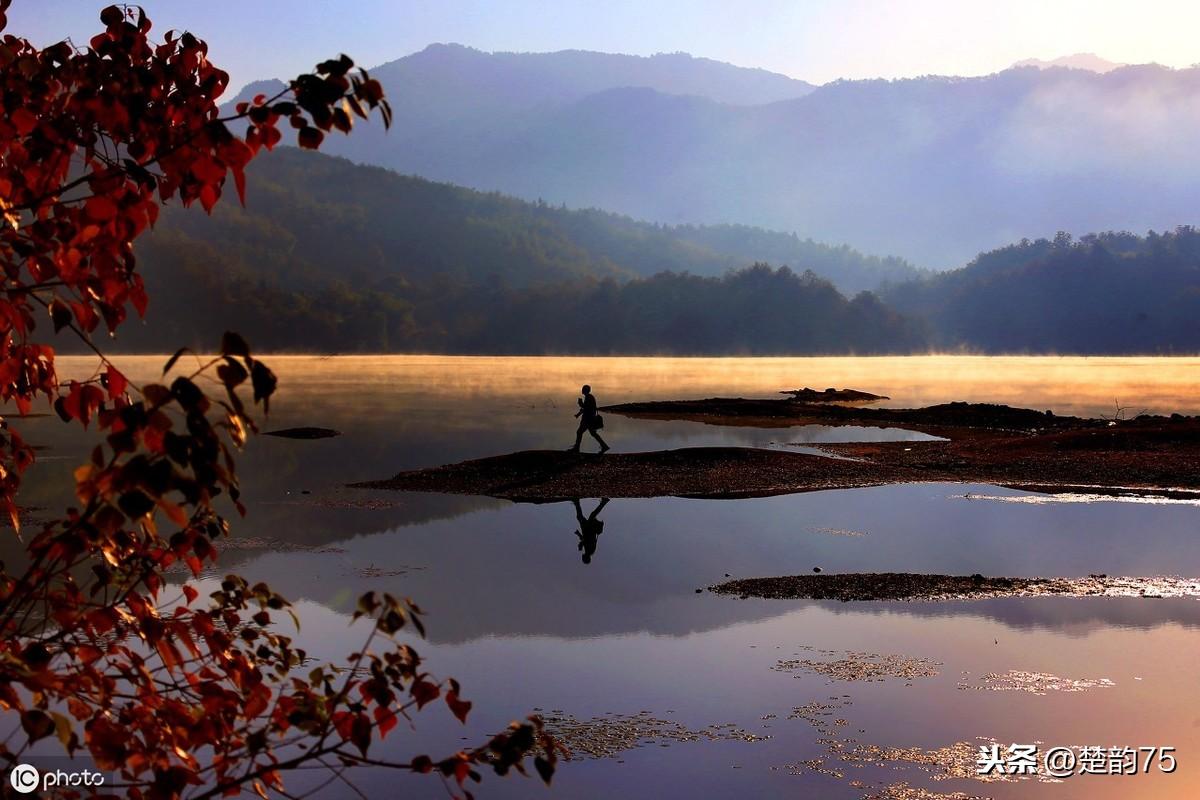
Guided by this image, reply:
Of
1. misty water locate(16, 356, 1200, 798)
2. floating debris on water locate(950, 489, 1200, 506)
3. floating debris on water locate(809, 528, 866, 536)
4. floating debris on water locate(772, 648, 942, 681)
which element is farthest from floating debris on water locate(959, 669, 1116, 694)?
floating debris on water locate(950, 489, 1200, 506)

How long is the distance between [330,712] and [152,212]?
284cm

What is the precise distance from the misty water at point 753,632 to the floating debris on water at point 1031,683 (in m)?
0.06

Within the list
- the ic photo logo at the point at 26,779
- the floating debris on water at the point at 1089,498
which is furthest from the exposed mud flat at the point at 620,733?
the floating debris on water at the point at 1089,498

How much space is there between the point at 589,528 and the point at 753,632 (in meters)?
13.5

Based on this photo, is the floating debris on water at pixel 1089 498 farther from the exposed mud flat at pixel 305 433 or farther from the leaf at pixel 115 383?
the exposed mud flat at pixel 305 433

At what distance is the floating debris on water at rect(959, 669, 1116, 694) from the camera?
55.2ft

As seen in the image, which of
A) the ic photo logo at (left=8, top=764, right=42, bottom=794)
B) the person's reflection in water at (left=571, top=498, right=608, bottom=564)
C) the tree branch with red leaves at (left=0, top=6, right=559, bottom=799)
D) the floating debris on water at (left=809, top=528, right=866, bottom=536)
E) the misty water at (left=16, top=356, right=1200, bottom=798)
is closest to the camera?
the tree branch with red leaves at (left=0, top=6, right=559, bottom=799)

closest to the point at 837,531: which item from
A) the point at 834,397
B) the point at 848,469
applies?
the point at 848,469

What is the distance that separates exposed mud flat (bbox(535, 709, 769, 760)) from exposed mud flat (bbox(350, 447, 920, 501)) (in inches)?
956

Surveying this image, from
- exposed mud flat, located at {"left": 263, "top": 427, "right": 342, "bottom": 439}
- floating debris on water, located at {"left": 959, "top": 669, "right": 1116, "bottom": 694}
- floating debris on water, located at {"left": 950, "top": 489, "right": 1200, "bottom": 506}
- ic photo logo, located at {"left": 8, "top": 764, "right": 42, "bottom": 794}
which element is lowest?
exposed mud flat, located at {"left": 263, "top": 427, "right": 342, "bottom": 439}

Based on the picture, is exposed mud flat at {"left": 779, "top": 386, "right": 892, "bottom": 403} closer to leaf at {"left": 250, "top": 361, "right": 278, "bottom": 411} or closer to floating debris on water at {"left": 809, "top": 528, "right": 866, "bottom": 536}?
floating debris on water at {"left": 809, "top": 528, "right": 866, "bottom": 536}

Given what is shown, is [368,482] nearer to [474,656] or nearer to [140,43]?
[474,656]

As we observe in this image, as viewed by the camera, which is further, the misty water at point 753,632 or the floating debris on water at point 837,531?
the floating debris on water at point 837,531

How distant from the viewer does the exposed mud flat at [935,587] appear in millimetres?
23828
